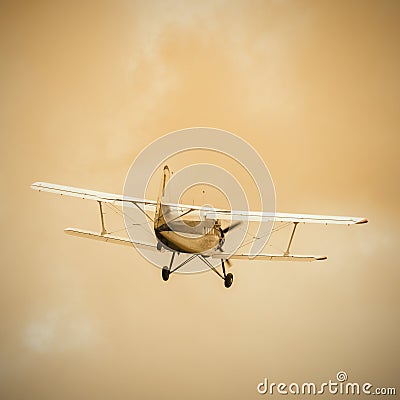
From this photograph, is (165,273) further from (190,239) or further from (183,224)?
(183,224)

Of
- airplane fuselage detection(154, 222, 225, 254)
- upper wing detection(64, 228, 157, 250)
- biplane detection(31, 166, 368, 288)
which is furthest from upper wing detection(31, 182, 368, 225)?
upper wing detection(64, 228, 157, 250)

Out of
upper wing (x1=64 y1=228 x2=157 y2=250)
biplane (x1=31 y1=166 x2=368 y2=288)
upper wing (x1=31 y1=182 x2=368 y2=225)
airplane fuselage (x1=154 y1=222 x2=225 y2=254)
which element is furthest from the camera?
upper wing (x1=31 y1=182 x2=368 y2=225)

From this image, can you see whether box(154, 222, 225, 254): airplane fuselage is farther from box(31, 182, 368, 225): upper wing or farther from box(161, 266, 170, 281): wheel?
box(161, 266, 170, 281): wheel

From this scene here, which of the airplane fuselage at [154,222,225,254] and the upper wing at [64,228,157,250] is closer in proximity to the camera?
the airplane fuselage at [154,222,225,254]

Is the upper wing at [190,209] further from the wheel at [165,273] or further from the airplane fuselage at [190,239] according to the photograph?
the wheel at [165,273]

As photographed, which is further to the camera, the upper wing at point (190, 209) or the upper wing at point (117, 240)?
the upper wing at point (190, 209)

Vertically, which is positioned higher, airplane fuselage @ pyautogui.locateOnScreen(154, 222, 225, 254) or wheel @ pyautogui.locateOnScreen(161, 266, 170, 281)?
airplane fuselage @ pyautogui.locateOnScreen(154, 222, 225, 254)

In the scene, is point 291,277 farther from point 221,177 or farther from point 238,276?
point 221,177

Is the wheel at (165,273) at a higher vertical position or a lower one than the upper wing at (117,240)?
lower

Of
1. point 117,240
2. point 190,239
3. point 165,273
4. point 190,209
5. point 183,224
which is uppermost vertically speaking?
point 190,209

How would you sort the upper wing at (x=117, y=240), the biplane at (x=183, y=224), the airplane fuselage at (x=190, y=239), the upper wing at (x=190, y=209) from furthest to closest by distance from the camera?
the upper wing at (x=190, y=209) < the upper wing at (x=117, y=240) < the biplane at (x=183, y=224) < the airplane fuselage at (x=190, y=239)

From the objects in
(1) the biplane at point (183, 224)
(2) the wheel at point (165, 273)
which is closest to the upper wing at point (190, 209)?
(1) the biplane at point (183, 224)

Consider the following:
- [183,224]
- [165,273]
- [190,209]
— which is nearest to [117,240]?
[165,273]

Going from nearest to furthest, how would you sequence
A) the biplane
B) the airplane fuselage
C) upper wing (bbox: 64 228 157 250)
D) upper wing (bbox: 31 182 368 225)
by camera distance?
the airplane fuselage, the biplane, upper wing (bbox: 64 228 157 250), upper wing (bbox: 31 182 368 225)
